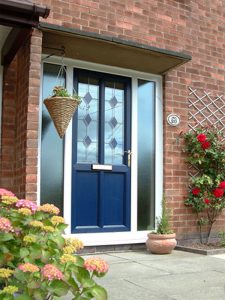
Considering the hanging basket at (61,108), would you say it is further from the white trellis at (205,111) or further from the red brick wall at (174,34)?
the white trellis at (205,111)

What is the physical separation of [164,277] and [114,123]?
2.53 meters

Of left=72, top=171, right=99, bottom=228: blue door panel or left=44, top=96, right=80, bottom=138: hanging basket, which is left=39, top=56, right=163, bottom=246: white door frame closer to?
left=72, top=171, right=99, bottom=228: blue door panel

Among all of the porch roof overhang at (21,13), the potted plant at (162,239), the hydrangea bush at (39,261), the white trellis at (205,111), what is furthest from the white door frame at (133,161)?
the hydrangea bush at (39,261)

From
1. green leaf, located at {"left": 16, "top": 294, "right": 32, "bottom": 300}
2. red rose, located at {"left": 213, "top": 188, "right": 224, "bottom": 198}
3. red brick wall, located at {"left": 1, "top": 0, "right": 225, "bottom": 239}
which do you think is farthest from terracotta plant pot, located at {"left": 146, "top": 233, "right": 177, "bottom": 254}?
green leaf, located at {"left": 16, "top": 294, "right": 32, "bottom": 300}

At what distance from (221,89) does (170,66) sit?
50.5 inches

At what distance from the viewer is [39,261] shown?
2.56 metres

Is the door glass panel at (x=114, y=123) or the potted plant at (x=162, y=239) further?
the door glass panel at (x=114, y=123)

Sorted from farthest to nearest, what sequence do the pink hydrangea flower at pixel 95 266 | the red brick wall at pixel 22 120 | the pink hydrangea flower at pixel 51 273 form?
the red brick wall at pixel 22 120
the pink hydrangea flower at pixel 95 266
the pink hydrangea flower at pixel 51 273

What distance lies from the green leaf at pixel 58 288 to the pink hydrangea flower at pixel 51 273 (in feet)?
0.15

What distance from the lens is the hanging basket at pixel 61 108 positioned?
16.5ft

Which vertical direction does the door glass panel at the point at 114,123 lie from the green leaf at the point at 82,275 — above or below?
above

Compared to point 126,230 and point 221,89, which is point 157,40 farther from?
point 126,230

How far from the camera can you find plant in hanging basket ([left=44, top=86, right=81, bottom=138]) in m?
5.04

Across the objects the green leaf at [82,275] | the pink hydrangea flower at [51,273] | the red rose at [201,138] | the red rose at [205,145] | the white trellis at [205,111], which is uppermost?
the white trellis at [205,111]
